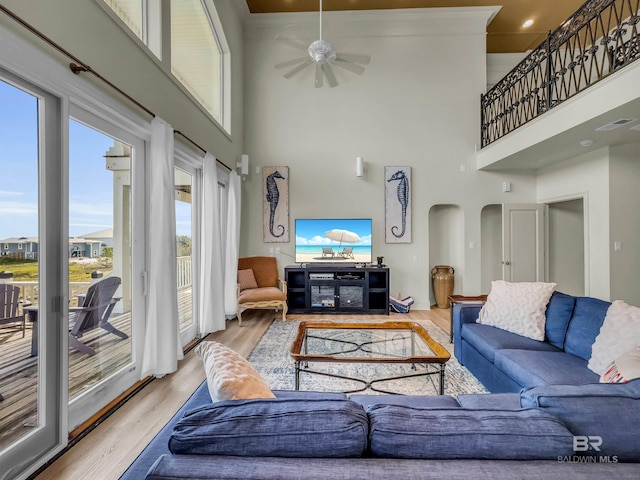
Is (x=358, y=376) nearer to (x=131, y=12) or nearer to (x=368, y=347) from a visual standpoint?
(x=368, y=347)

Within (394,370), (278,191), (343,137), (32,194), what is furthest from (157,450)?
(343,137)

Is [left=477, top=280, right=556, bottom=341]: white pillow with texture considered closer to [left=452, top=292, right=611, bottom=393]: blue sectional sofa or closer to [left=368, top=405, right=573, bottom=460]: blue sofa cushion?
[left=452, top=292, right=611, bottom=393]: blue sectional sofa

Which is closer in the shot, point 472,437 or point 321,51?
point 472,437

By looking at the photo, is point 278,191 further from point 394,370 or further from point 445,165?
point 394,370

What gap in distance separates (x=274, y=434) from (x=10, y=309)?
172 cm

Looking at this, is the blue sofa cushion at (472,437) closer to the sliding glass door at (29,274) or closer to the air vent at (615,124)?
the sliding glass door at (29,274)

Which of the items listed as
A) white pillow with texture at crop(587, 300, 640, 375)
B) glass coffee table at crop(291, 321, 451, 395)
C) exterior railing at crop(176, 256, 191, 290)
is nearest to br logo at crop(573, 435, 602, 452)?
glass coffee table at crop(291, 321, 451, 395)

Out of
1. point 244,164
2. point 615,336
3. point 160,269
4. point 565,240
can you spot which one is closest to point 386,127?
point 244,164

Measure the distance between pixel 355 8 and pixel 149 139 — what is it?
4510 mm

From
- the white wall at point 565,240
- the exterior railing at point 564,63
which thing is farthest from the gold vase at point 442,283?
the exterior railing at point 564,63

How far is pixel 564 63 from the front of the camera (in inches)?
154

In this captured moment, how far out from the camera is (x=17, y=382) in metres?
1.79

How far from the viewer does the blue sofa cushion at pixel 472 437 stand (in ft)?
2.87

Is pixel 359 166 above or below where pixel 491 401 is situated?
above
